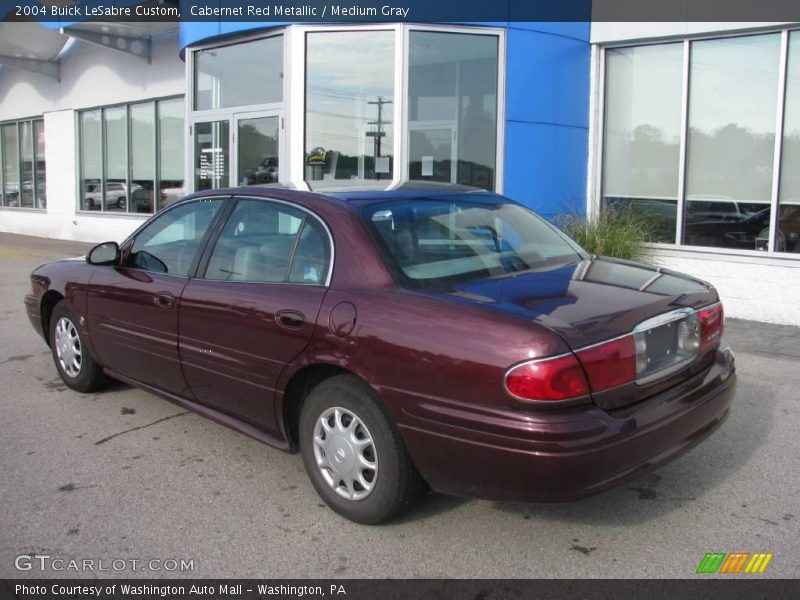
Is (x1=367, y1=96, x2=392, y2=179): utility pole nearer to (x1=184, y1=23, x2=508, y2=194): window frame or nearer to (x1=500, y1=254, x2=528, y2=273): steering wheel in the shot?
(x1=184, y1=23, x2=508, y2=194): window frame

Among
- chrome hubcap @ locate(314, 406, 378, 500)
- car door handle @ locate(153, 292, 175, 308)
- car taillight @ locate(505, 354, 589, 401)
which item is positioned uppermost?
car door handle @ locate(153, 292, 175, 308)

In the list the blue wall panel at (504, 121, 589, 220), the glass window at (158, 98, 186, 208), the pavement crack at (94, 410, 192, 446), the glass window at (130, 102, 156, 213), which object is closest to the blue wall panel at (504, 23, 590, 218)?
the blue wall panel at (504, 121, 589, 220)

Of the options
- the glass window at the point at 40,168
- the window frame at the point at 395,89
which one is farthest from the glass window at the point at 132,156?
the window frame at the point at 395,89

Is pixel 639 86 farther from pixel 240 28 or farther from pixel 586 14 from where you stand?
pixel 240 28


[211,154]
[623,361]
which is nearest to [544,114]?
[211,154]

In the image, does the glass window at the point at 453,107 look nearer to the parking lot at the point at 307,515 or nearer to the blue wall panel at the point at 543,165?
the blue wall panel at the point at 543,165

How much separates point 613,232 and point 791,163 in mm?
2103

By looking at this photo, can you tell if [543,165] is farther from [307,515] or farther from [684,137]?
[307,515]

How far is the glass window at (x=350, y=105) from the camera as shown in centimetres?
994

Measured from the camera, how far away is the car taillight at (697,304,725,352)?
3621 millimetres

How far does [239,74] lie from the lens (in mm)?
11305

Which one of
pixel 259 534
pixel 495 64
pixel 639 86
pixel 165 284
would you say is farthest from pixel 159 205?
pixel 259 534

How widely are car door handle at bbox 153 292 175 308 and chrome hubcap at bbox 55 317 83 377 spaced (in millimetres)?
1249

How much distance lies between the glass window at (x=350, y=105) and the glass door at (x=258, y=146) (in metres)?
0.64
